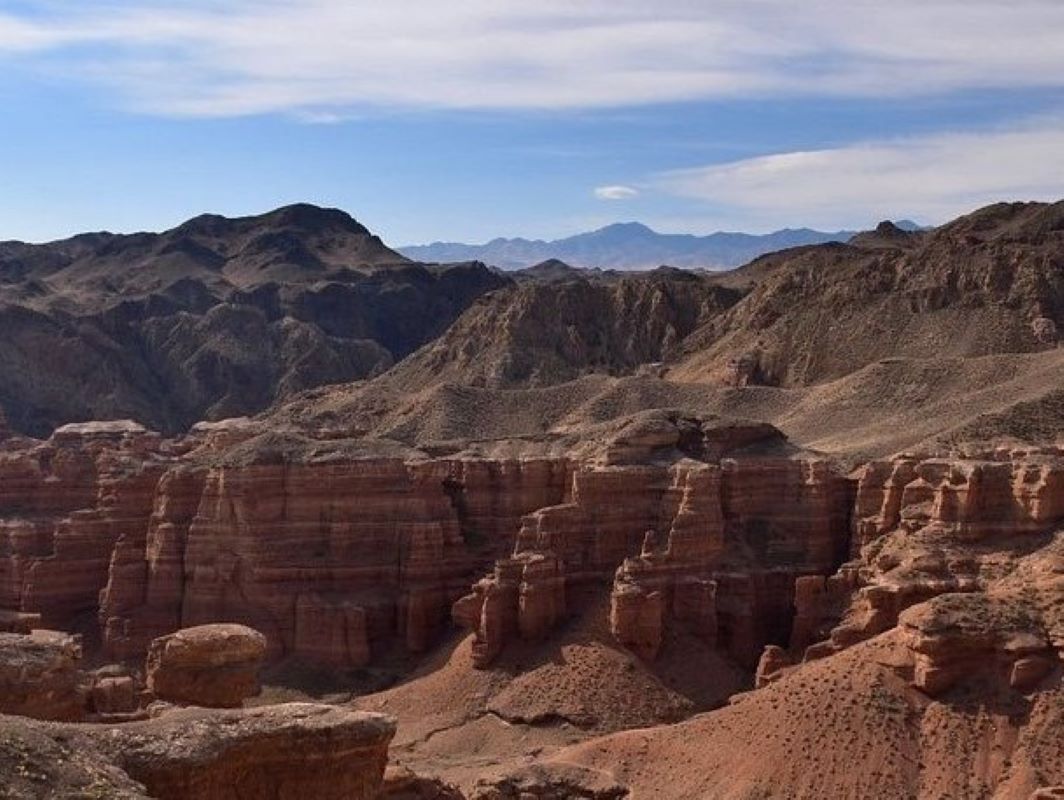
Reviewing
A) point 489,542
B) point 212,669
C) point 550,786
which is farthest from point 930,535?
point 212,669

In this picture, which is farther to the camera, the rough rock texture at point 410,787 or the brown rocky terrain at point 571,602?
the brown rocky terrain at point 571,602

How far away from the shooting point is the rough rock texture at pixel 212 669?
4697cm

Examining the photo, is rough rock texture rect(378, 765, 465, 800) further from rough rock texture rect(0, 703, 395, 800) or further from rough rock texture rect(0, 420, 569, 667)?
rough rock texture rect(0, 420, 569, 667)

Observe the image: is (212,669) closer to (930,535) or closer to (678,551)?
(678,551)

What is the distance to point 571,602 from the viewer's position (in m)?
66.9

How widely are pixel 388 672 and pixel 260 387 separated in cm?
11064

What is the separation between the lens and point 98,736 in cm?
3111

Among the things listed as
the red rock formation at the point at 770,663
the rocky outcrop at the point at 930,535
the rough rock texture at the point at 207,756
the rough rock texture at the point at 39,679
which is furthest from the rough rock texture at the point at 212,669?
the rocky outcrop at the point at 930,535

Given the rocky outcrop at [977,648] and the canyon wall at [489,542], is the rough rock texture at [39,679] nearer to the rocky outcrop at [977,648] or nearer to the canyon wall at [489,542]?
the canyon wall at [489,542]

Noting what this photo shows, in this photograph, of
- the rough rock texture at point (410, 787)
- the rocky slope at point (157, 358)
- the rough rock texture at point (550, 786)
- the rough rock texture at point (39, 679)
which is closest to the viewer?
the rough rock texture at point (39, 679)

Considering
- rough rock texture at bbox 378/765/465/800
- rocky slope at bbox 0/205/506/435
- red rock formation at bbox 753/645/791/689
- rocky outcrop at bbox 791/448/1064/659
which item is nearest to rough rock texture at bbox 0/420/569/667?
rocky outcrop at bbox 791/448/1064/659

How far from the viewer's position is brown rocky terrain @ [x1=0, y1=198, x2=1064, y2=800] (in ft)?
152

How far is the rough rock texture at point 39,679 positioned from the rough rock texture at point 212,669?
439 cm

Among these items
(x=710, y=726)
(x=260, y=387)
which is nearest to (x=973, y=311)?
(x=710, y=726)
